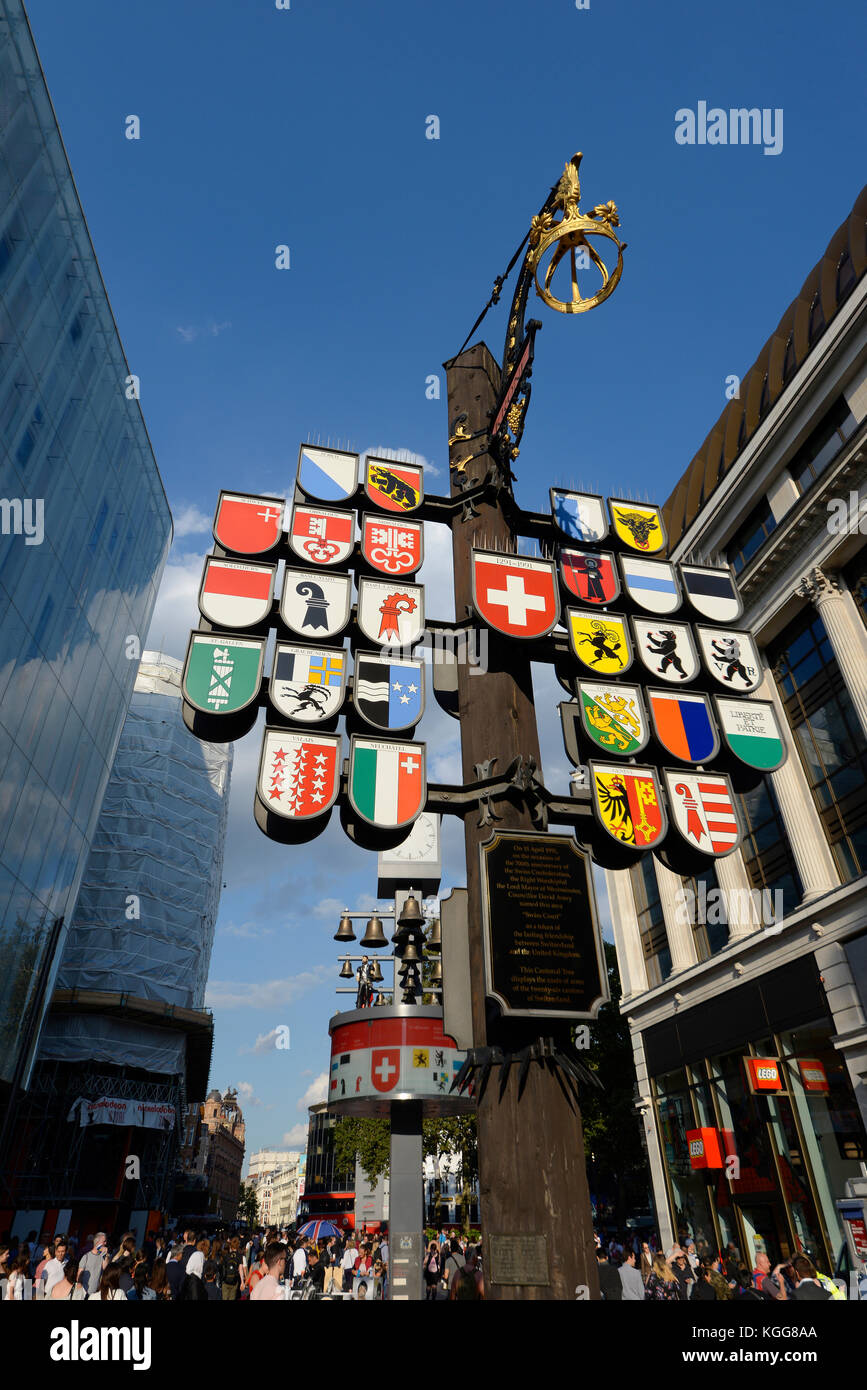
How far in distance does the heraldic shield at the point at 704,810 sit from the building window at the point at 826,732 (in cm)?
1530

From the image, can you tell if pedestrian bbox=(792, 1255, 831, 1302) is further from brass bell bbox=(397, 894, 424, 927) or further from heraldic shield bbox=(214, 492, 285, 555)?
heraldic shield bbox=(214, 492, 285, 555)

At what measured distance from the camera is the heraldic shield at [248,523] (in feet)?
22.3

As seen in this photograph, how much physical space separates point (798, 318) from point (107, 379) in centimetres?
2674

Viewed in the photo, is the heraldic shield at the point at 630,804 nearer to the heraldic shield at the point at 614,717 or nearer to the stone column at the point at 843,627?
the heraldic shield at the point at 614,717

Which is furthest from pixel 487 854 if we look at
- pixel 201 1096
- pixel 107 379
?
pixel 201 1096

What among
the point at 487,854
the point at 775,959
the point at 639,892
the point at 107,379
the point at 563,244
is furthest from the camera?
the point at 107,379

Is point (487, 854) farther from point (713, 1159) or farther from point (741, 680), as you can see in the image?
point (713, 1159)

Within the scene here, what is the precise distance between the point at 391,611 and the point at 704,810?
3.07m

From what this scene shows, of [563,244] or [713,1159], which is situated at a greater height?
[563,244]

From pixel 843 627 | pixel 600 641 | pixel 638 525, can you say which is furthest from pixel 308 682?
pixel 843 627

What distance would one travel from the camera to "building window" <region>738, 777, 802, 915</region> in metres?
21.6

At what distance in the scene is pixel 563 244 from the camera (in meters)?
6.64

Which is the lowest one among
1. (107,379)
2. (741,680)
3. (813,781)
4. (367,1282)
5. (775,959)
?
(367,1282)

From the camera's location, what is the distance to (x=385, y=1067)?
14797 millimetres
